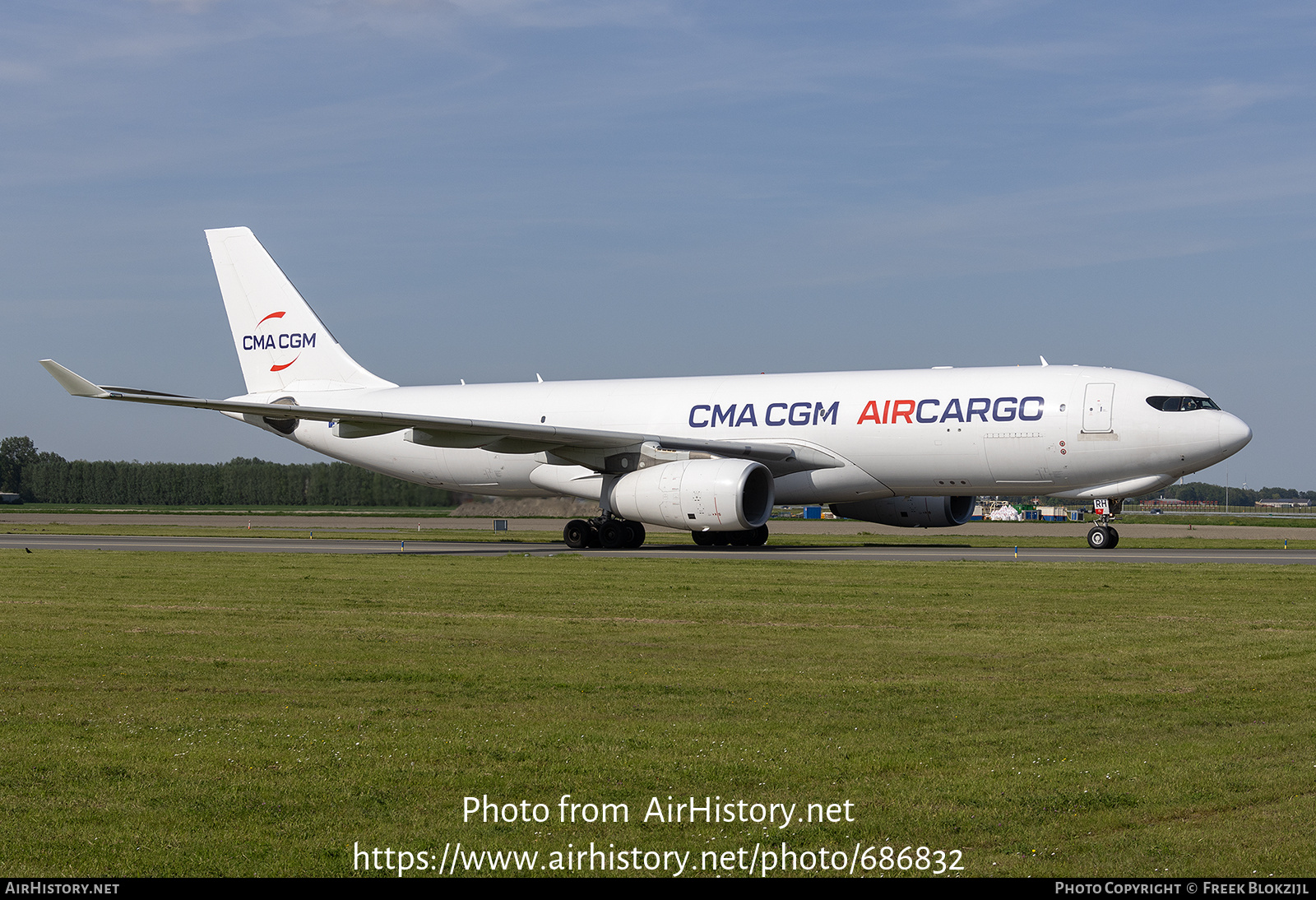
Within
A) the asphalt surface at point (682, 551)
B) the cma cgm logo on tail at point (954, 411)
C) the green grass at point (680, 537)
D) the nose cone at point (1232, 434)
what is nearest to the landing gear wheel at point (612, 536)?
the asphalt surface at point (682, 551)

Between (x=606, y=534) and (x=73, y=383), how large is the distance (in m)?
12.4

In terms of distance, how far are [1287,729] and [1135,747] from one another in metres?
1.27

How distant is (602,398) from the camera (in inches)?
1300

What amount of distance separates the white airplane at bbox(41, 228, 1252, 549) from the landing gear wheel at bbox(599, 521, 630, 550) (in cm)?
3

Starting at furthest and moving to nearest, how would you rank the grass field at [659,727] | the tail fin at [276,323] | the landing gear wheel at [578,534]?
1. the tail fin at [276,323]
2. the landing gear wheel at [578,534]
3. the grass field at [659,727]

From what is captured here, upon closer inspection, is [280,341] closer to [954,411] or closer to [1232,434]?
[954,411]

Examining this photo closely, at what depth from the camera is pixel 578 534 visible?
99.8ft

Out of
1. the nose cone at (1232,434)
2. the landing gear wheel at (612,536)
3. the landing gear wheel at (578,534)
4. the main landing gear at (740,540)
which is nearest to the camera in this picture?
the nose cone at (1232,434)

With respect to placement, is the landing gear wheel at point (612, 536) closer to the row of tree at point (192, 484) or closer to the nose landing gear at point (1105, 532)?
the nose landing gear at point (1105, 532)

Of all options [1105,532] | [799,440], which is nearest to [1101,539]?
[1105,532]

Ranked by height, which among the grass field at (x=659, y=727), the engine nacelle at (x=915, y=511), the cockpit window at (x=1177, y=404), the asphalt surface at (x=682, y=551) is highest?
the cockpit window at (x=1177, y=404)

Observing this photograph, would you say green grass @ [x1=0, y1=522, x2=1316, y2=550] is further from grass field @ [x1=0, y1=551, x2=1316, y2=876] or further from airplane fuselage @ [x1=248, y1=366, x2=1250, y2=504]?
grass field @ [x1=0, y1=551, x2=1316, y2=876]

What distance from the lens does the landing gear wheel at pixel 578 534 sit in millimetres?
30344

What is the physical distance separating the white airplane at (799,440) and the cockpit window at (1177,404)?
0.03m
